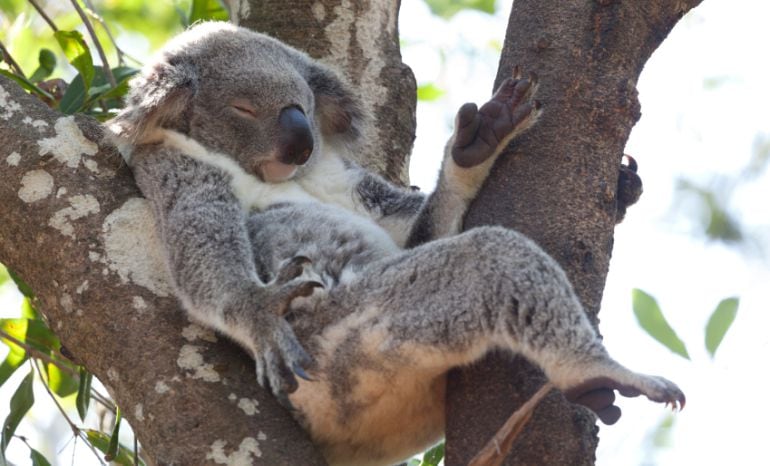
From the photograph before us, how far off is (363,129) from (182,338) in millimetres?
1375

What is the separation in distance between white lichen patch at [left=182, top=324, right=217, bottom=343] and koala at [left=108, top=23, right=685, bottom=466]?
1.1 inches

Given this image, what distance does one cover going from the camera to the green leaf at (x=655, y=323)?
3.53m

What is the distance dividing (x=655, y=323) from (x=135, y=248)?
1.71 meters

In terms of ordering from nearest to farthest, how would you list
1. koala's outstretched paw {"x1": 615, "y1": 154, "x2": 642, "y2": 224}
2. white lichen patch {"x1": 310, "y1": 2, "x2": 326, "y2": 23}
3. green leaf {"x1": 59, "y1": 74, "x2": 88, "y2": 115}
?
koala's outstretched paw {"x1": 615, "y1": 154, "x2": 642, "y2": 224}
green leaf {"x1": 59, "y1": 74, "x2": 88, "y2": 115}
white lichen patch {"x1": 310, "y1": 2, "x2": 326, "y2": 23}

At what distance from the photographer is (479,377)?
8.59 ft

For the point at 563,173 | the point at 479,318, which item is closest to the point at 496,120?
the point at 563,173

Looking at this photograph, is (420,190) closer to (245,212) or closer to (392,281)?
(245,212)

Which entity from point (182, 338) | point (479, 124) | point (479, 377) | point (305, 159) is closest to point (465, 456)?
point (479, 377)

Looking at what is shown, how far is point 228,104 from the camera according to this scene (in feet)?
11.2

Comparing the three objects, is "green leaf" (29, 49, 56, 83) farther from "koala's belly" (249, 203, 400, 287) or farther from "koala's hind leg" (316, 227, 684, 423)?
"koala's hind leg" (316, 227, 684, 423)

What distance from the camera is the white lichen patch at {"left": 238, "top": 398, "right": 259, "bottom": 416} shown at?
2.56 meters

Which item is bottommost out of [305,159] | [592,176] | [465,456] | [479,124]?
[465,456]

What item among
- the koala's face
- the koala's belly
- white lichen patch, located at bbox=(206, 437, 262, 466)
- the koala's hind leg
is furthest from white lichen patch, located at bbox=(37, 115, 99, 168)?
white lichen patch, located at bbox=(206, 437, 262, 466)

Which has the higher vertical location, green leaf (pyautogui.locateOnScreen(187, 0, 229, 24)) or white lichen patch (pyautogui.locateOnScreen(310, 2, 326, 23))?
green leaf (pyautogui.locateOnScreen(187, 0, 229, 24))
